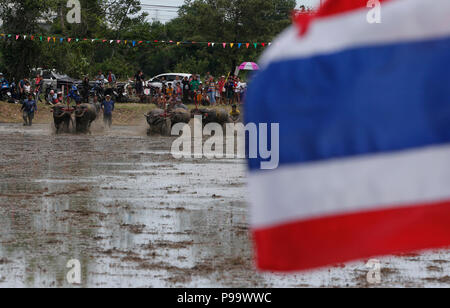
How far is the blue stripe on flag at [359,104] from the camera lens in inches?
109

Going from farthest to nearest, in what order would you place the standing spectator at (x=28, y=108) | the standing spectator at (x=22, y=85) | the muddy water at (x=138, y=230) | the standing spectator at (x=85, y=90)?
1. the standing spectator at (x=85, y=90)
2. the standing spectator at (x=22, y=85)
3. the standing spectator at (x=28, y=108)
4. the muddy water at (x=138, y=230)

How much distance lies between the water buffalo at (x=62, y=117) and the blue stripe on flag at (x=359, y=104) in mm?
30205

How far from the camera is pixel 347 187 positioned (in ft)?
9.37

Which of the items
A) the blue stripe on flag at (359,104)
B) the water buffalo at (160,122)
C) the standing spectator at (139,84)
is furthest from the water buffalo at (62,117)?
the blue stripe on flag at (359,104)

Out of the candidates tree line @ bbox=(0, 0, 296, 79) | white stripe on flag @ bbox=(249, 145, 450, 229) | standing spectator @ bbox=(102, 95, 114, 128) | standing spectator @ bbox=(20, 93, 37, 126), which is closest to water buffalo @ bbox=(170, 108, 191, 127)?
standing spectator @ bbox=(102, 95, 114, 128)

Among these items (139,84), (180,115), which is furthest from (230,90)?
(180,115)

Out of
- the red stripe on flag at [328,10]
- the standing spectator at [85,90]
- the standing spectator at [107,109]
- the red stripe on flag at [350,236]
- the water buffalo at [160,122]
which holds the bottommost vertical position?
the red stripe on flag at [350,236]

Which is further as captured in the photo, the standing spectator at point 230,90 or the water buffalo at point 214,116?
the standing spectator at point 230,90

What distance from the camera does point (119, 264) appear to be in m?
9.10

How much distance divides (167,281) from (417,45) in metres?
5.78

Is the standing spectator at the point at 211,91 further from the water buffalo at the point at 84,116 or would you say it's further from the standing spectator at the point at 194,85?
the water buffalo at the point at 84,116

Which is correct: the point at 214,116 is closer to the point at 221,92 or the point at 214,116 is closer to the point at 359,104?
the point at 221,92

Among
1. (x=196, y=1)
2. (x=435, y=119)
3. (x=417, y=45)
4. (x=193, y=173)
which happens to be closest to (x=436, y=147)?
(x=435, y=119)

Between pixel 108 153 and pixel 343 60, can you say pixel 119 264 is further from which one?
pixel 108 153
